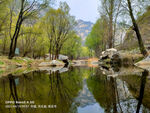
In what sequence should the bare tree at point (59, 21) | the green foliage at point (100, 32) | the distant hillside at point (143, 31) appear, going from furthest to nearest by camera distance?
the green foliage at point (100, 32), the bare tree at point (59, 21), the distant hillside at point (143, 31)

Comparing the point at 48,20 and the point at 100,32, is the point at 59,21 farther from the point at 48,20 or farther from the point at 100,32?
the point at 100,32

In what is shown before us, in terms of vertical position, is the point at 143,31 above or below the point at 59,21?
below

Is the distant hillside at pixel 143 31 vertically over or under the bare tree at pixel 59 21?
under

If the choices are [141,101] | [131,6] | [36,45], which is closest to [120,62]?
[131,6]

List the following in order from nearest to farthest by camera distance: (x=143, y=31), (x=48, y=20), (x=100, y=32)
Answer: (x=143, y=31) < (x=48, y=20) < (x=100, y=32)

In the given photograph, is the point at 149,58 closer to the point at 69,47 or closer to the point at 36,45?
the point at 36,45

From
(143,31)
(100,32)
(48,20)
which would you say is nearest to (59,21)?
(48,20)

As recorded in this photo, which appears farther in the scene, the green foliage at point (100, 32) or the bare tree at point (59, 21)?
the green foliage at point (100, 32)

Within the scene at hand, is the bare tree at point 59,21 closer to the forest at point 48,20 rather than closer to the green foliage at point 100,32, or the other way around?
the forest at point 48,20

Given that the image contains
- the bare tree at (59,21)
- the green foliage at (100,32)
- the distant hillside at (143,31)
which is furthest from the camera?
the green foliage at (100,32)

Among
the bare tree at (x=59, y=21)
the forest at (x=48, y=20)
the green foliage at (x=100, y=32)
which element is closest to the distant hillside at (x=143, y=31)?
the forest at (x=48, y=20)

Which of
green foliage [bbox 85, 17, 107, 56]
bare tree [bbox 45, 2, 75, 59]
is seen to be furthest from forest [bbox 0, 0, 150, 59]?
green foliage [bbox 85, 17, 107, 56]

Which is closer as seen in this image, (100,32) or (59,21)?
(59,21)

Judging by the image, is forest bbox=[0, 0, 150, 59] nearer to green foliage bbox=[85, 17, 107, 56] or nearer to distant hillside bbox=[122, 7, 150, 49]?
distant hillside bbox=[122, 7, 150, 49]
